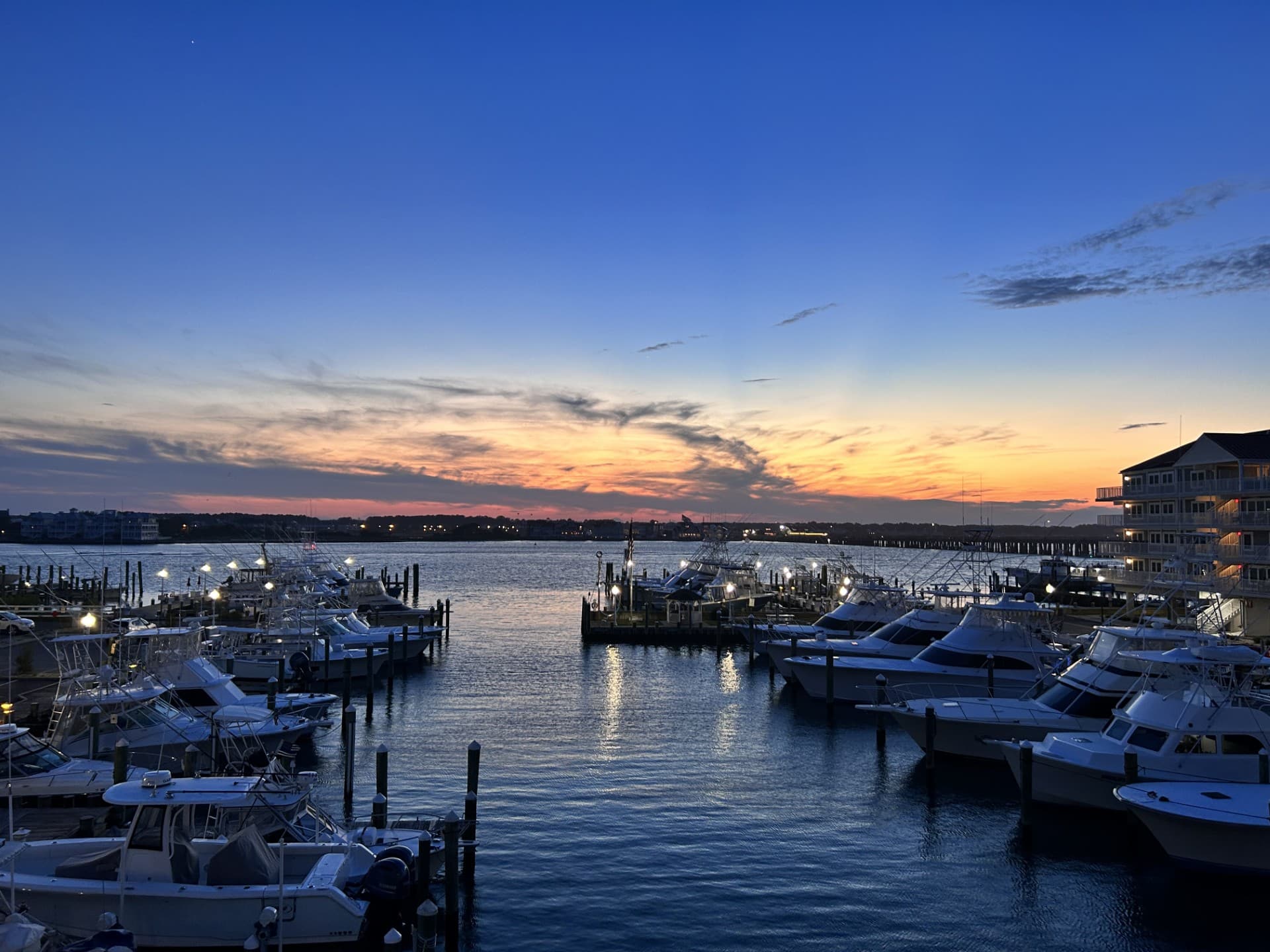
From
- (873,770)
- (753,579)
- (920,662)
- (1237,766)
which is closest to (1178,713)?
(1237,766)

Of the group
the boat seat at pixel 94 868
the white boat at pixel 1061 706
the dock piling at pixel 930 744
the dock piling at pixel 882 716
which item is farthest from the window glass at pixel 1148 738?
the boat seat at pixel 94 868

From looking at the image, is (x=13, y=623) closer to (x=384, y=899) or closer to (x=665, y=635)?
(x=384, y=899)

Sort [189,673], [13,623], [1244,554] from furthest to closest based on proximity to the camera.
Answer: [1244,554] → [13,623] → [189,673]

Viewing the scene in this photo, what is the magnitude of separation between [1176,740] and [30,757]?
987 inches

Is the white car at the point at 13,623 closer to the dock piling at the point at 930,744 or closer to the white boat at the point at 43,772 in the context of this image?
the white boat at the point at 43,772

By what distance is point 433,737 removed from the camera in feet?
104

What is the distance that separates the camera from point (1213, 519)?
50.2m

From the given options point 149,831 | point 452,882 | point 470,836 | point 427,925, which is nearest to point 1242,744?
point 470,836

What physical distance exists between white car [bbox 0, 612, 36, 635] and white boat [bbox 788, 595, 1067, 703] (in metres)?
32.3

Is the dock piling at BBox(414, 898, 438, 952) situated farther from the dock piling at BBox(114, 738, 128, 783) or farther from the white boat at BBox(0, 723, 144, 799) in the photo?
the white boat at BBox(0, 723, 144, 799)

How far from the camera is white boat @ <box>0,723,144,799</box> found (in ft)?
62.7

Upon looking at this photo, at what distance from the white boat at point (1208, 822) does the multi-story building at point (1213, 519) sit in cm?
2383

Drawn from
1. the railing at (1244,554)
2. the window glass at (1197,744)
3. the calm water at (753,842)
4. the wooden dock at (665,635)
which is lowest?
the calm water at (753,842)

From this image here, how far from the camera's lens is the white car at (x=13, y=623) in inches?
1470
